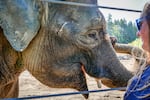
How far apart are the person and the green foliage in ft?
2.57

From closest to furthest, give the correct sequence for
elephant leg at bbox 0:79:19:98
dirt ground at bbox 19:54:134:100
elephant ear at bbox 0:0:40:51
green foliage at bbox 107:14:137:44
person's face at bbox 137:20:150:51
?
person's face at bbox 137:20:150:51 < elephant ear at bbox 0:0:40:51 < green foliage at bbox 107:14:137:44 < elephant leg at bbox 0:79:19:98 < dirt ground at bbox 19:54:134:100

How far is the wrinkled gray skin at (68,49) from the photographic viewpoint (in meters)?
1.75

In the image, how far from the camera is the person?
1037mm

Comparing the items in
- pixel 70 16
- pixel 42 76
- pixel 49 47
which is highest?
pixel 70 16

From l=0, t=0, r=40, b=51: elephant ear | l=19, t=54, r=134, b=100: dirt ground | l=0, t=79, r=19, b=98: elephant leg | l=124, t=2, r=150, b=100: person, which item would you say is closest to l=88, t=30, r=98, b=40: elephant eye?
l=0, t=0, r=40, b=51: elephant ear

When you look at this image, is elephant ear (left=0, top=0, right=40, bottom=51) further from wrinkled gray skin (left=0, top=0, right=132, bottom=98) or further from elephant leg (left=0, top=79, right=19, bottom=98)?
elephant leg (left=0, top=79, right=19, bottom=98)

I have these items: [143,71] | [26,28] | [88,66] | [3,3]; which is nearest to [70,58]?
[88,66]

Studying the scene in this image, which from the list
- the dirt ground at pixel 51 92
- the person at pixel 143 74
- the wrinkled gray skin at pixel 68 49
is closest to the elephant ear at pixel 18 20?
the wrinkled gray skin at pixel 68 49

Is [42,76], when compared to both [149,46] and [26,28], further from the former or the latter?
[149,46]

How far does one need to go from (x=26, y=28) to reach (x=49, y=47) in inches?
5.6

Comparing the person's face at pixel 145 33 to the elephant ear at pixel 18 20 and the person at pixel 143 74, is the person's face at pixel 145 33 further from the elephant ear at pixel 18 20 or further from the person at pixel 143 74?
the elephant ear at pixel 18 20

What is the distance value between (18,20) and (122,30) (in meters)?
0.49

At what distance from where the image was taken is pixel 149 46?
3.41ft

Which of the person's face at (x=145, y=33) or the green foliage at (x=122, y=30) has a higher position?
the person's face at (x=145, y=33)
